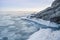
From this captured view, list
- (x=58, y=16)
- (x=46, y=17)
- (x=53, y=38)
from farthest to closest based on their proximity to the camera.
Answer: (x=46, y=17) → (x=58, y=16) → (x=53, y=38)

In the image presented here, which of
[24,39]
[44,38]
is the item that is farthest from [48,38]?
[24,39]

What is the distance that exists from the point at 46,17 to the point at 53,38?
33.4 ft

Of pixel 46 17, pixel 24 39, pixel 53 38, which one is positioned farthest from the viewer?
pixel 46 17

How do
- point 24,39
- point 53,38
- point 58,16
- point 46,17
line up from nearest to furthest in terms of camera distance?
point 53,38 → point 24,39 → point 58,16 → point 46,17

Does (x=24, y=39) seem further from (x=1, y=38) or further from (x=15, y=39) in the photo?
(x=1, y=38)

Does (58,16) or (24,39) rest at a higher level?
(58,16)

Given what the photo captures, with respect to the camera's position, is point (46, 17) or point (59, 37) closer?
point (59, 37)

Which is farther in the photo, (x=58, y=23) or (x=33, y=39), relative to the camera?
(x=58, y=23)

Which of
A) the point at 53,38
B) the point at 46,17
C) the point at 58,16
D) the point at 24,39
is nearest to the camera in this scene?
the point at 53,38

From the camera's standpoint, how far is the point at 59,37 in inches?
412

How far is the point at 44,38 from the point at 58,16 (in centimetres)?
666

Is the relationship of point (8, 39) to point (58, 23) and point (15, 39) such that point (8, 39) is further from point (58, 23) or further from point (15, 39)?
point (58, 23)

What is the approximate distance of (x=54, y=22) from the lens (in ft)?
55.9

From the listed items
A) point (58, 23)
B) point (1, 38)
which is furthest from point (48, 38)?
point (58, 23)
